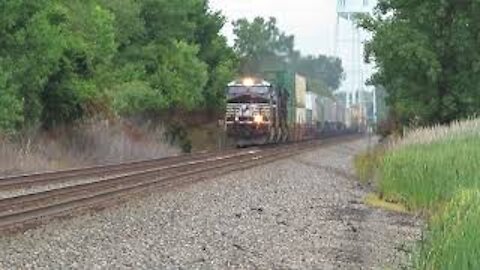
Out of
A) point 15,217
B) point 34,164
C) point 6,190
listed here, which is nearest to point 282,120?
point 34,164

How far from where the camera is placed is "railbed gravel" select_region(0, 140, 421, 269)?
1169 cm

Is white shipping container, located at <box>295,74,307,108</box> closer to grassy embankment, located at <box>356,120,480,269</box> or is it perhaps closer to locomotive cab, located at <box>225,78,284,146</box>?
locomotive cab, located at <box>225,78,284,146</box>

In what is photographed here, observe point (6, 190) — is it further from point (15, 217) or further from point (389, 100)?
point (389, 100)

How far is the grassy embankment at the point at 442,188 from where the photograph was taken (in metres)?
9.05

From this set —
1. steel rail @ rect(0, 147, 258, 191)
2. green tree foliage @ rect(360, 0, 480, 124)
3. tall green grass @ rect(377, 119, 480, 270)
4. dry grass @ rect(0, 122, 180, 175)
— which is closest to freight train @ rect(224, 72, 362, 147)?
dry grass @ rect(0, 122, 180, 175)

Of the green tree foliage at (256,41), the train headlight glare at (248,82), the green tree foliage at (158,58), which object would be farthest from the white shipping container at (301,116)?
the green tree foliage at (256,41)

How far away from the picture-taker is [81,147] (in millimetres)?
35375

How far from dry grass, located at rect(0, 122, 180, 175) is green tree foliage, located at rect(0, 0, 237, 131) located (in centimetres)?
65

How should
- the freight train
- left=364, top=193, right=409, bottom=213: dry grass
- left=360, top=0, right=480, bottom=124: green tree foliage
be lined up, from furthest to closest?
the freight train, left=360, top=0, right=480, bottom=124: green tree foliage, left=364, top=193, right=409, bottom=213: dry grass

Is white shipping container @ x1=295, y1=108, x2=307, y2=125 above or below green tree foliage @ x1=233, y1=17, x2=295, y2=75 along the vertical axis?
below

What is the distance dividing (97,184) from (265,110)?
2535cm

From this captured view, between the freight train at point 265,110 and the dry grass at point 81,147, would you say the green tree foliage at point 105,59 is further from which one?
the freight train at point 265,110

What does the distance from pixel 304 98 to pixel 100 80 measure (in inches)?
1163

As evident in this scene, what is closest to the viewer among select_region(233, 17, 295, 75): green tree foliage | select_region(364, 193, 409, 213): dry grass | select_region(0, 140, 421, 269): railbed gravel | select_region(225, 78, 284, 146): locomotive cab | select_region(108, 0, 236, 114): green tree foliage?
select_region(0, 140, 421, 269): railbed gravel
